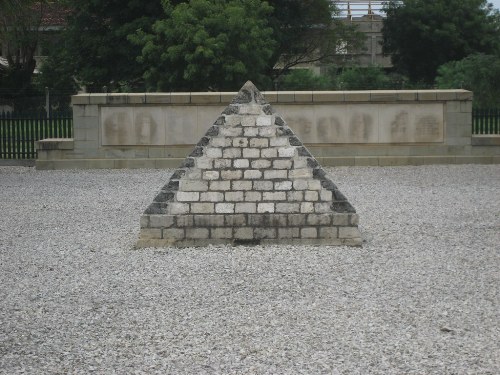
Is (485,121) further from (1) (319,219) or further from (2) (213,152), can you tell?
(2) (213,152)

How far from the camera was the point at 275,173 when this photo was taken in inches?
484

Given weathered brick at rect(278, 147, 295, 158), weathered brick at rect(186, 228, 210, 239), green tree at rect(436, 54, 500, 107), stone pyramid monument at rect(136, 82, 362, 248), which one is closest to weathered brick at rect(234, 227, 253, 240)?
stone pyramid monument at rect(136, 82, 362, 248)

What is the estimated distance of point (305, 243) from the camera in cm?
1252

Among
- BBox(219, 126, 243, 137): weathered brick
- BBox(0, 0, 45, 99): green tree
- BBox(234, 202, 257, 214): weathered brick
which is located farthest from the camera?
BBox(0, 0, 45, 99): green tree

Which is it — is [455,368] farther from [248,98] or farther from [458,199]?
[458,199]

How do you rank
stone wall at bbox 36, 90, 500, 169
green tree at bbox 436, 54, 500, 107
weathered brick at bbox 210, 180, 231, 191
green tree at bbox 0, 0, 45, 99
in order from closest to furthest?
1. weathered brick at bbox 210, 180, 231, 191
2. stone wall at bbox 36, 90, 500, 169
3. green tree at bbox 436, 54, 500, 107
4. green tree at bbox 0, 0, 45, 99

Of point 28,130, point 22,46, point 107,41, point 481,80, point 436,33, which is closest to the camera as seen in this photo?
point 28,130

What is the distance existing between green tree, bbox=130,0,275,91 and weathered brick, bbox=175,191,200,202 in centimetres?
1673

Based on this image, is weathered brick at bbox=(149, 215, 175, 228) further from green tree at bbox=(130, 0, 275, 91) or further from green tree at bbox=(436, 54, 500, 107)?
green tree at bbox=(436, 54, 500, 107)

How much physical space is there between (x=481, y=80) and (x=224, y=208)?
2315cm

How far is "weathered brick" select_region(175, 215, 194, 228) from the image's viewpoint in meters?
12.4

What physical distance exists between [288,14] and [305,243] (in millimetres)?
28794

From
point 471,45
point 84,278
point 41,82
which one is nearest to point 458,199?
point 84,278

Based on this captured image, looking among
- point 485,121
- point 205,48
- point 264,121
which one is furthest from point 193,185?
point 205,48
